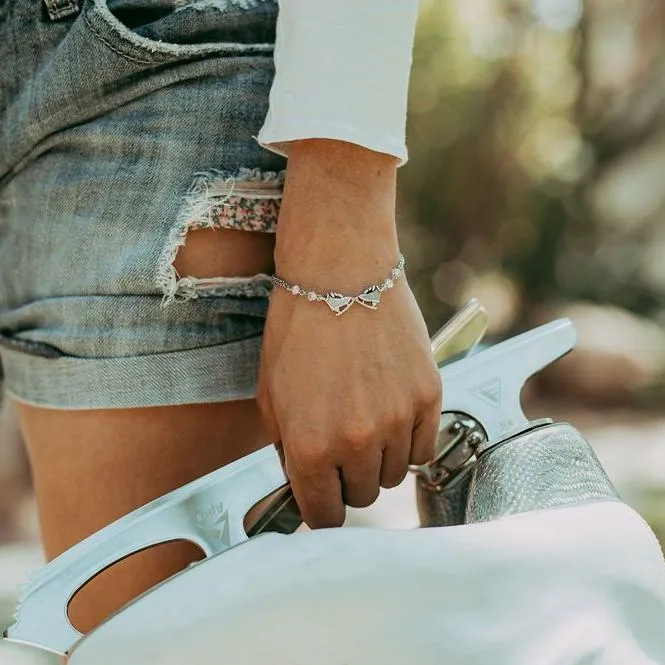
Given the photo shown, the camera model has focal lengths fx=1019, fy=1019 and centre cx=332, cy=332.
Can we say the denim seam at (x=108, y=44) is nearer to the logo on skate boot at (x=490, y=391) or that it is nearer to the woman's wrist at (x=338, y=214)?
the woman's wrist at (x=338, y=214)

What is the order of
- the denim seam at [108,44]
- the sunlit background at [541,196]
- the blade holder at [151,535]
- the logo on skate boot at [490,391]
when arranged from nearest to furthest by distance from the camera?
the blade holder at [151,535], the denim seam at [108,44], the logo on skate boot at [490,391], the sunlit background at [541,196]

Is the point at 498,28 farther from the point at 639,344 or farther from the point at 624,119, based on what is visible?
the point at 639,344

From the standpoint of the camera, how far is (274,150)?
0.83 metres

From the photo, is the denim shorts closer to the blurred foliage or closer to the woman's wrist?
the woman's wrist

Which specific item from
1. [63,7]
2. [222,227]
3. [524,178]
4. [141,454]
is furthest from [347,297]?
[524,178]

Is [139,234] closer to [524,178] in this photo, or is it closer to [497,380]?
[497,380]

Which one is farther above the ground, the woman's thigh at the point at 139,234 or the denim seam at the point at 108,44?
the denim seam at the point at 108,44

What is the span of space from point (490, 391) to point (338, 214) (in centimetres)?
27


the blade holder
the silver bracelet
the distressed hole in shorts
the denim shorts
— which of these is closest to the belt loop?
the denim shorts

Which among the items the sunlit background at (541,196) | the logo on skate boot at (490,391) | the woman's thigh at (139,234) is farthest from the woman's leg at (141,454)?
the sunlit background at (541,196)

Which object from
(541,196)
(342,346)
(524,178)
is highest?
(342,346)

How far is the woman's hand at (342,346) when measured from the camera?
30.8 inches

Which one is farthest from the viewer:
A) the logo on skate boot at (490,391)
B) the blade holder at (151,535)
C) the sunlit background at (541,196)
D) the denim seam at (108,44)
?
the sunlit background at (541,196)

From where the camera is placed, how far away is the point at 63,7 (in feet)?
2.90
